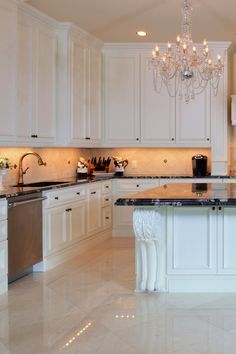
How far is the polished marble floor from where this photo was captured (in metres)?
2.87

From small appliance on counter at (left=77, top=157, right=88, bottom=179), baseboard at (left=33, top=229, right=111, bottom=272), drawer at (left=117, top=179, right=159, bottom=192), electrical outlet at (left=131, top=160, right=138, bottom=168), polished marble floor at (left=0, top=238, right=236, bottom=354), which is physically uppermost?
electrical outlet at (left=131, top=160, right=138, bottom=168)

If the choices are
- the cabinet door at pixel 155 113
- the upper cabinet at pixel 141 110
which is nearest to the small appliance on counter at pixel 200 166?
the upper cabinet at pixel 141 110

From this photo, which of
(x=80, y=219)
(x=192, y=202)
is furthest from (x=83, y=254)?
(x=192, y=202)

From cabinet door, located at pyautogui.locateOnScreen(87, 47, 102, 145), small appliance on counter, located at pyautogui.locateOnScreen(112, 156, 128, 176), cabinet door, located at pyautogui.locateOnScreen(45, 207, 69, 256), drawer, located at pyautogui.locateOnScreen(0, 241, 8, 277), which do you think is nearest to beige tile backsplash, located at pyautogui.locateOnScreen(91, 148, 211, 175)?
small appliance on counter, located at pyautogui.locateOnScreen(112, 156, 128, 176)

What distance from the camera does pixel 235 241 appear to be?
3.85 m

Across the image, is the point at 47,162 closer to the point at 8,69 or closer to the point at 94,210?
the point at 94,210

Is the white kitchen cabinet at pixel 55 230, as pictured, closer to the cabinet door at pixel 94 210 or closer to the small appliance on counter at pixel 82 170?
the cabinet door at pixel 94 210

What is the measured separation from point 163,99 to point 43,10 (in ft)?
7.93

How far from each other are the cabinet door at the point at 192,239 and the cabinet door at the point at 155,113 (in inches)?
124

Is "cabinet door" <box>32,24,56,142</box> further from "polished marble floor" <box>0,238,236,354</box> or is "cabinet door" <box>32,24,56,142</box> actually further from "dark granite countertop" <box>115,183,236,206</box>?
"dark granite countertop" <box>115,183,236,206</box>

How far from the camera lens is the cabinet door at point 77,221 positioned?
5.34 m

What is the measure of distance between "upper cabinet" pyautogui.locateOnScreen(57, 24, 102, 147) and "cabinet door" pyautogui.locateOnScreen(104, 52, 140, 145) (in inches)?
6.8

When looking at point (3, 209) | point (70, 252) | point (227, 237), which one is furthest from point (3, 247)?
point (227, 237)

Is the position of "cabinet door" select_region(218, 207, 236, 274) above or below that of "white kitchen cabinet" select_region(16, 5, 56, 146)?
below
